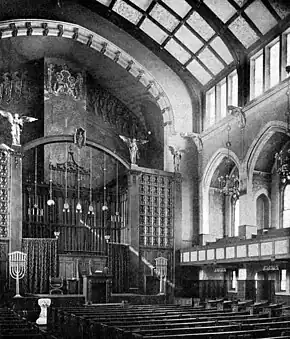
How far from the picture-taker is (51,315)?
49.4 ft

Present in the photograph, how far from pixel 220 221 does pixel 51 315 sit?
39.6ft

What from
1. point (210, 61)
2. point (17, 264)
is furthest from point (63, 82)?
point (17, 264)

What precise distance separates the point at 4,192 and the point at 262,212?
11691mm

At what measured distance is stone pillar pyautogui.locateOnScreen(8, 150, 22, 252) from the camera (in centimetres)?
2042

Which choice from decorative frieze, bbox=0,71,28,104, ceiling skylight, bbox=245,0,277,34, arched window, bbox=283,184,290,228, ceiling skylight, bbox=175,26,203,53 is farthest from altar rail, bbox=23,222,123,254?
ceiling skylight, bbox=245,0,277,34

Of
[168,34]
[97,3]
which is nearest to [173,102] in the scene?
[168,34]

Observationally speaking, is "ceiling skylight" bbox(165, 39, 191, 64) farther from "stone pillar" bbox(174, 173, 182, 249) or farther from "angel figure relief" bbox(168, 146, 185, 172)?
"stone pillar" bbox(174, 173, 182, 249)

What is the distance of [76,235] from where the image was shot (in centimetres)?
2486

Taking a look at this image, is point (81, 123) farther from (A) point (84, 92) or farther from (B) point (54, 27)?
(B) point (54, 27)

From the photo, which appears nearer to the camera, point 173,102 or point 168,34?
point 168,34

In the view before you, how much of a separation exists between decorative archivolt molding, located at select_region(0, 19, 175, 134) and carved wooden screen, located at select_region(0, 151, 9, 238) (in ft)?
18.6

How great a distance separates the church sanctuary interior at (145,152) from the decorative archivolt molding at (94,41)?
0.07 metres

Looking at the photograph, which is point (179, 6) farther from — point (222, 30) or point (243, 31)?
point (243, 31)

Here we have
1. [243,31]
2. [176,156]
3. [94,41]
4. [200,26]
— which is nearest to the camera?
[243,31]
